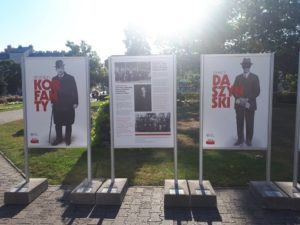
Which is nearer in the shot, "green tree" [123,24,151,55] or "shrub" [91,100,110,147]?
"shrub" [91,100,110,147]

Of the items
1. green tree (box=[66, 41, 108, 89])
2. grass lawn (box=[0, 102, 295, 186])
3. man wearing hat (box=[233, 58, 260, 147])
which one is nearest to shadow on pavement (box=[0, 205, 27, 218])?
grass lawn (box=[0, 102, 295, 186])

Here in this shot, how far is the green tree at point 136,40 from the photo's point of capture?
53.4m

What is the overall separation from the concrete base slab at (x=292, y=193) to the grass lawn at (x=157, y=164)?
98 centimetres

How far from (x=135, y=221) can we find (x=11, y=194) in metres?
2.22

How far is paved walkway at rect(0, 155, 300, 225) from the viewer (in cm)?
508

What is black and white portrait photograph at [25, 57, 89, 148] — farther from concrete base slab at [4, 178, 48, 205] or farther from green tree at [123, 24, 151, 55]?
green tree at [123, 24, 151, 55]

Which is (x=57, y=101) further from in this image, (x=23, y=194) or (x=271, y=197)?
(x=271, y=197)

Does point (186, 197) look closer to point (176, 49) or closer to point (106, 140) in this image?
point (106, 140)

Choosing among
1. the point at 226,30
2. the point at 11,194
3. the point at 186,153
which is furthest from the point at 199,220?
the point at 226,30

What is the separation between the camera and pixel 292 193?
5648 millimetres

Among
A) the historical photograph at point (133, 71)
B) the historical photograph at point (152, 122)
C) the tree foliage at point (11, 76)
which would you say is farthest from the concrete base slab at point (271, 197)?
the tree foliage at point (11, 76)

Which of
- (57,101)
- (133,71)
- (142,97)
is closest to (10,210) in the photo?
(57,101)

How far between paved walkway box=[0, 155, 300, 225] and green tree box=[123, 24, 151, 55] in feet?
159

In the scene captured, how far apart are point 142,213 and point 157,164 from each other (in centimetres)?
308
